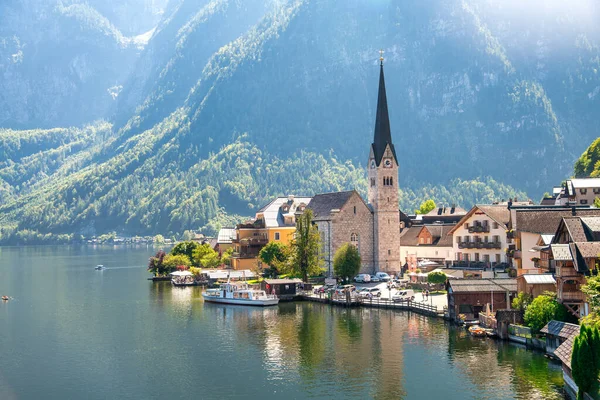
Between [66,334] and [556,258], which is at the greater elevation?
[556,258]

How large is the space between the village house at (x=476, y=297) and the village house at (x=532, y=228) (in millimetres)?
3809

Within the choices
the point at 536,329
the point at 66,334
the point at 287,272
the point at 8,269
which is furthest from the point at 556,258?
the point at 8,269

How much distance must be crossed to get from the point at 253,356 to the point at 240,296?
34375mm

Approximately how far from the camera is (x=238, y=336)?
7369cm

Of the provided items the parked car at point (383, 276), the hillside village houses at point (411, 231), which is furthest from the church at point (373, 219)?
the parked car at point (383, 276)

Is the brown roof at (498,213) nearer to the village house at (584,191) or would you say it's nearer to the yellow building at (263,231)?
the village house at (584,191)

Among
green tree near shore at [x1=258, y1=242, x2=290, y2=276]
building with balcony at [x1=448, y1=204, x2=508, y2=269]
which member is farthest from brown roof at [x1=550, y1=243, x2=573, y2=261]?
green tree near shore at [x1=258, y1=242, x2=290, y2=276]

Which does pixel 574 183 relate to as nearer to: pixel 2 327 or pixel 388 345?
pixel 388 345

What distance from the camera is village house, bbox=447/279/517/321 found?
7538 cm

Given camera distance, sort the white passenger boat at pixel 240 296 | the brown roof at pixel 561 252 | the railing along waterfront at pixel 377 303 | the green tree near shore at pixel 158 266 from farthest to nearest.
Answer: the green tree near shore at pixel 158 266
the white passenger boat at pixel 240 296
the railing along waterfront at pixel 377 303
the brown roof at pixel 561 252

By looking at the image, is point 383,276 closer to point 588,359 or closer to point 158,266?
point 158,266

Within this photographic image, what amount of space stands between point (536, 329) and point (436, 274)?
1324 inches

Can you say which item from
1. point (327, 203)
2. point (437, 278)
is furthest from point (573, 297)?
point (327, 203)

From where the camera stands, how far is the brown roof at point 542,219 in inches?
3073
